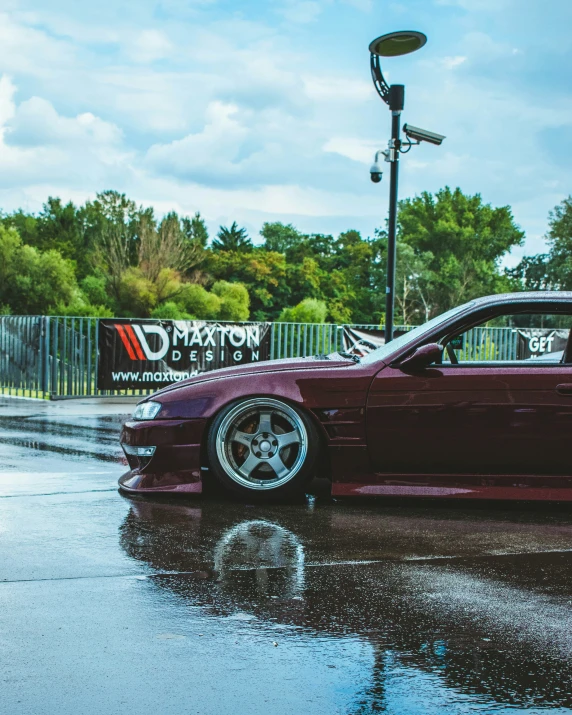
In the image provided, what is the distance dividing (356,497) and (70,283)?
51.6 metres

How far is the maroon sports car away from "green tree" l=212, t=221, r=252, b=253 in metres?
79.4

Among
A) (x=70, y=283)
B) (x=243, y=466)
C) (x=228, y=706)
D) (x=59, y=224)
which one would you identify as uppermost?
(x=59, y=224)

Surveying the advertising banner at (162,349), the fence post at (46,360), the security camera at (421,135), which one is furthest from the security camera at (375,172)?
the fence post at (46,360)

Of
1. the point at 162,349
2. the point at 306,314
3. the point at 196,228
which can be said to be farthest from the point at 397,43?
the point at 196,228

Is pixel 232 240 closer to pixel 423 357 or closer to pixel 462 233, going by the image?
pixel 462 233

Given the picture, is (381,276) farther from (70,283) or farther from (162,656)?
(162,656)

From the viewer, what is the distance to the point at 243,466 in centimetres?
622

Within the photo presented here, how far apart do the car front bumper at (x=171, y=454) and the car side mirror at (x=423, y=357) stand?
4.42ft

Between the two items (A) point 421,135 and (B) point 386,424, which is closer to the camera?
(B) point 386,424

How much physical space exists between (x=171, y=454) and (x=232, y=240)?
8643cm

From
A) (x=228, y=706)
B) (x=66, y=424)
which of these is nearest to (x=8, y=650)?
(x=228, y=706)

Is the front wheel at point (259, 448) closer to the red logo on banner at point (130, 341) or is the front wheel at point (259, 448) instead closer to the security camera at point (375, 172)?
the security camera at point (375, 172)

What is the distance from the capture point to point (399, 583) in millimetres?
4281

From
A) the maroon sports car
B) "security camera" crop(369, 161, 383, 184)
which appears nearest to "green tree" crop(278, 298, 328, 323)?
"security camera" crop(369, 161, 383, 184)
